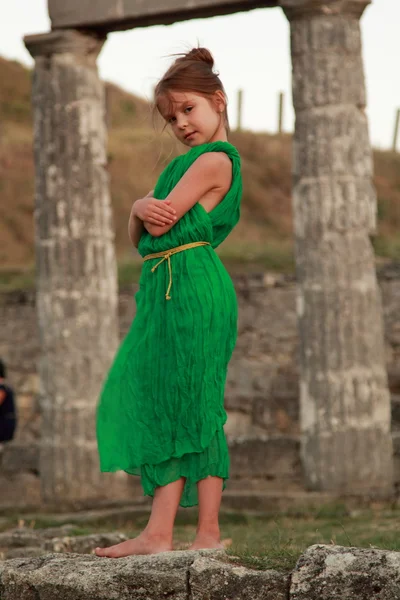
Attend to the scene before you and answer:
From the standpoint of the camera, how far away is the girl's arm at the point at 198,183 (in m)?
4.82

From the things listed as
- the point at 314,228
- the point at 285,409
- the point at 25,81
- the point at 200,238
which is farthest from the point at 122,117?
the point at 200,238

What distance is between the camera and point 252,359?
15570mm

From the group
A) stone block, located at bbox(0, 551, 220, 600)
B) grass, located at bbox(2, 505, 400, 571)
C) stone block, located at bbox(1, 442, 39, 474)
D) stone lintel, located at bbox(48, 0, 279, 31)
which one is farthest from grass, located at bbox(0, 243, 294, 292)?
stone block, located at bbox(0, 551, 220, 600)

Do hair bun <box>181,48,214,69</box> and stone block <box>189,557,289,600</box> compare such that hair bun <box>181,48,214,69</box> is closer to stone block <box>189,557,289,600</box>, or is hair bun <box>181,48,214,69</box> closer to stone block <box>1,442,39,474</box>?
stone block <box>189,557,289,600</box>

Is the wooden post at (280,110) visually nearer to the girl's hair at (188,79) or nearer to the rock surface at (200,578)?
the girl's hair at (188,79)

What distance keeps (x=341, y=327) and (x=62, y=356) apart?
2780 millimetres

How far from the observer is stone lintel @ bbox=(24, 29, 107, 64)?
1120cm

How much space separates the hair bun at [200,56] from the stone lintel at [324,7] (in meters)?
5.49

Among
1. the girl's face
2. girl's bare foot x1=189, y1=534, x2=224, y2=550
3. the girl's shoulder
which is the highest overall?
the girl's face

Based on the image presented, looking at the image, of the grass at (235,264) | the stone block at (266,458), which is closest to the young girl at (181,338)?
the stone block at (266,458)

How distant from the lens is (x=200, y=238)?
4.91 metres

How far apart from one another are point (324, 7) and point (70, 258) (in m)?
3.36

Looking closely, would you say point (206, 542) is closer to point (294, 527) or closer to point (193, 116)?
point (193, 116)

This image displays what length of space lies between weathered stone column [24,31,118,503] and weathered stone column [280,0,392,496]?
2111mm
